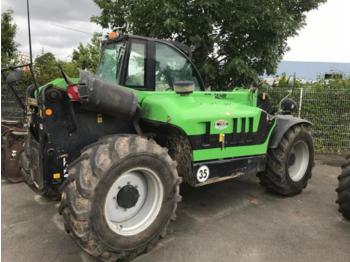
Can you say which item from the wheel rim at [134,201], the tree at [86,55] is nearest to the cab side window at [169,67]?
the wheel rim at [134,201]

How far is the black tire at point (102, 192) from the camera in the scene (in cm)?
273

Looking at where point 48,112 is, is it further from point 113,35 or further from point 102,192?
point 113,35

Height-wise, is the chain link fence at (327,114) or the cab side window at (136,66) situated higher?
the cab side window at (136,66)

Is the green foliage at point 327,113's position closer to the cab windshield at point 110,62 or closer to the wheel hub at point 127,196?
the cab windshield at point 110,62

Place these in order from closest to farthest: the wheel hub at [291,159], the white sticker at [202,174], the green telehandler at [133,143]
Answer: the green telehandler at [133,143]
the white sticker at [202,174]
the wheel hub at [291,159]

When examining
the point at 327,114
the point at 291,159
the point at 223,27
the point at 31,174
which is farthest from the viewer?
the point at 327,114

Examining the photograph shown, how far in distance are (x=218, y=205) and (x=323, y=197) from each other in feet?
5.50

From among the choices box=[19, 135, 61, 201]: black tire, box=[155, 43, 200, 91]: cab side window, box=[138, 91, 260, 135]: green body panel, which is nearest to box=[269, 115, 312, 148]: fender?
box=[138, 91, 260, 135]: green body panel

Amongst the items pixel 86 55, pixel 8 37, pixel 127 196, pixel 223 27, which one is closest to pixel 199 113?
pixel 127 196

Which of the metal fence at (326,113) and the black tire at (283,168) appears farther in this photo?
the metal fence at (326,113)

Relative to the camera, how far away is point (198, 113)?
3.61 metres

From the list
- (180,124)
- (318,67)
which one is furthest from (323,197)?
(318,67)

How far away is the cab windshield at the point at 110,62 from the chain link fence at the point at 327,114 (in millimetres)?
4710

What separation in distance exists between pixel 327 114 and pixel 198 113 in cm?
524
